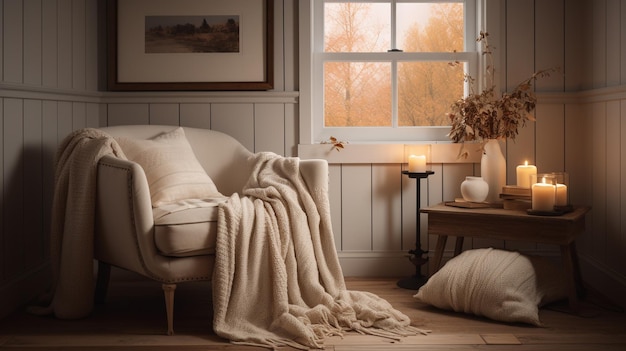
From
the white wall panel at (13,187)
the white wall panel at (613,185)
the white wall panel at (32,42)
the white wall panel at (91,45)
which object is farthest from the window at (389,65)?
the white wall panel at (13,187)

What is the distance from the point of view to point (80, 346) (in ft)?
7.80

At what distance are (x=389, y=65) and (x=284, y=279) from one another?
1.56 metres

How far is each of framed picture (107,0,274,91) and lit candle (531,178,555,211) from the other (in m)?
1.49

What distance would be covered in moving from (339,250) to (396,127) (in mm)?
746

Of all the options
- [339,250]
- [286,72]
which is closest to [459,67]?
[286,72]

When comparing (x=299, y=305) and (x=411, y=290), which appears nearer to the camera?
(x=299, y=305)

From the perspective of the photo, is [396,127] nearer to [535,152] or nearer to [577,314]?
[535,152]

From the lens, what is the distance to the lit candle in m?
2.79

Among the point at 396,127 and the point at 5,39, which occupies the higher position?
the point at 5,39

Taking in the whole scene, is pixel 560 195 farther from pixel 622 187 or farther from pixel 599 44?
pixel 599 44

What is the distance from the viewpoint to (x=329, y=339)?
8.09 feet

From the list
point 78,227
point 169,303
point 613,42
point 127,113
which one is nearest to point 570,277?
point 613,42

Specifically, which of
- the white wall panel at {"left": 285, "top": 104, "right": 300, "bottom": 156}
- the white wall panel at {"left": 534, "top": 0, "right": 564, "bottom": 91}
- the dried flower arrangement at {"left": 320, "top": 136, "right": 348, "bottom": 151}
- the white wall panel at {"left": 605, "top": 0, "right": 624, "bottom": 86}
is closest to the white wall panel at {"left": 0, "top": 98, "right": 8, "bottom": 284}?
the white wall panel at {"left": 285, "top": 104, "right": 300, "bottom": 156}

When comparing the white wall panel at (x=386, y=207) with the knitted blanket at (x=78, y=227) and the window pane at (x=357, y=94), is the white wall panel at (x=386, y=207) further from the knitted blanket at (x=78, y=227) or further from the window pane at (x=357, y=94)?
the knitted blanket at (x=78, y=227)
